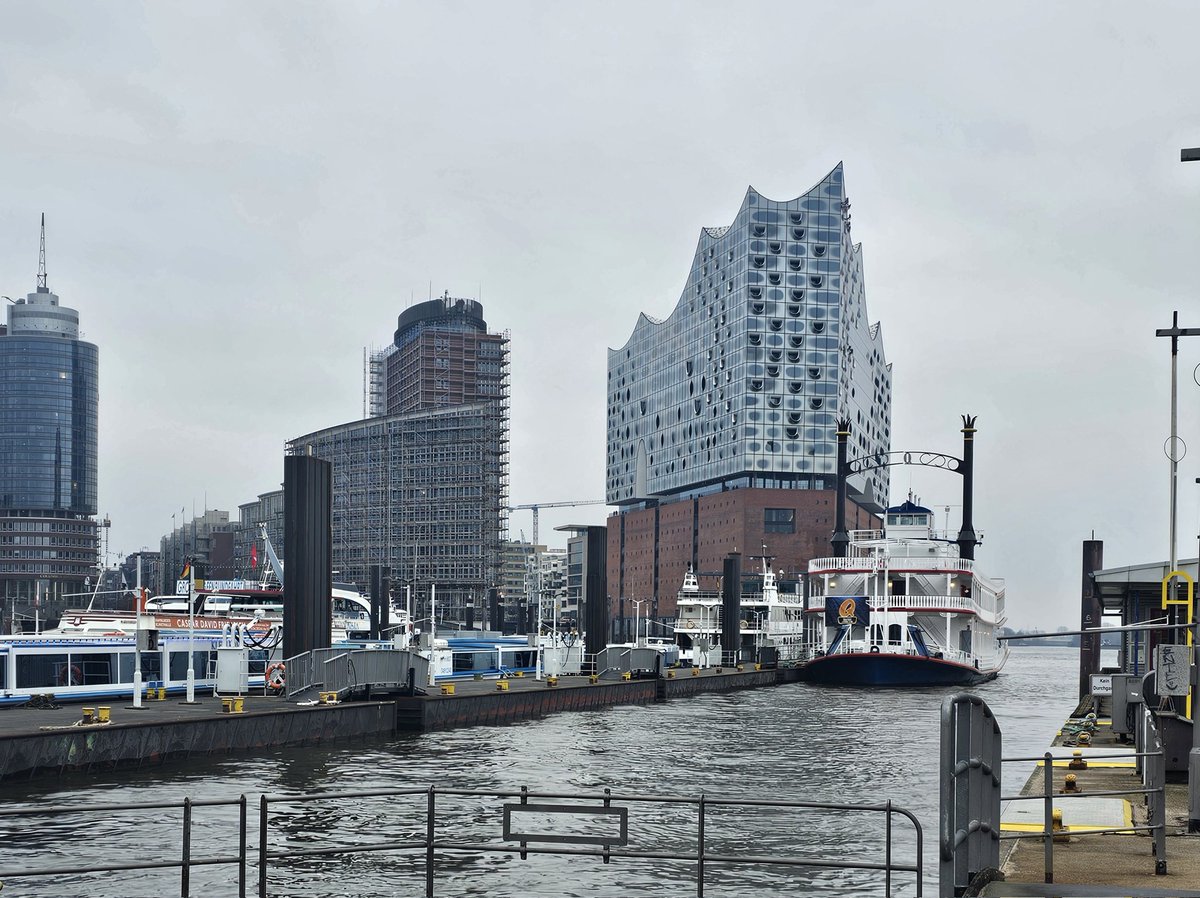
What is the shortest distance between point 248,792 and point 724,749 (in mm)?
18513

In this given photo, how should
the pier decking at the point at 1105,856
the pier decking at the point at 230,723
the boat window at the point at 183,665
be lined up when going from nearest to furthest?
the pier decking at the point at 1105,856
the pier decking at the point at 230,723
the boat window at the point at 183,665

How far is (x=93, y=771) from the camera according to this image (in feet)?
109

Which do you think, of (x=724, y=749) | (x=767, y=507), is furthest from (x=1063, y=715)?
(x=767, y=507)

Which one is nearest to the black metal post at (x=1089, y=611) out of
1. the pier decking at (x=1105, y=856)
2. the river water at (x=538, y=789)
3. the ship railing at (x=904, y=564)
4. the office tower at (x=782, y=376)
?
the river water at (x=538, y=789)

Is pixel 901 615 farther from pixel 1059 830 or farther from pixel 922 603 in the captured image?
pixel 1059 830

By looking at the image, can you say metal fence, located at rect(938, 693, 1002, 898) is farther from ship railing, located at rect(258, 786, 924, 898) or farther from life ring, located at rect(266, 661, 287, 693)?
life ring, located at rect(266, 661, 287, 693)

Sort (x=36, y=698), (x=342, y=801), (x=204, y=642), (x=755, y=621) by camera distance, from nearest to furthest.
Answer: (x=342, y=801) → (x=36, y=698) → (x=204, y=642) → (x=755, y=621)

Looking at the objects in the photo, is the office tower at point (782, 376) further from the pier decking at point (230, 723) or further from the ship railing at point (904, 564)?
the pier decking at point (230, 723)

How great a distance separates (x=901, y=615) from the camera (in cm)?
9756

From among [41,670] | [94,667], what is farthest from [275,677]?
[41,670]

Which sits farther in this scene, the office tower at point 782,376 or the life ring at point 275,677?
the office tower at point 782,376

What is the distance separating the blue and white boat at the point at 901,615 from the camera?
9325 cm

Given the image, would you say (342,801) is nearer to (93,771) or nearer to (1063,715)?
(93,771)

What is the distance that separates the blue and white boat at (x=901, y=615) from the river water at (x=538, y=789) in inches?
1437
